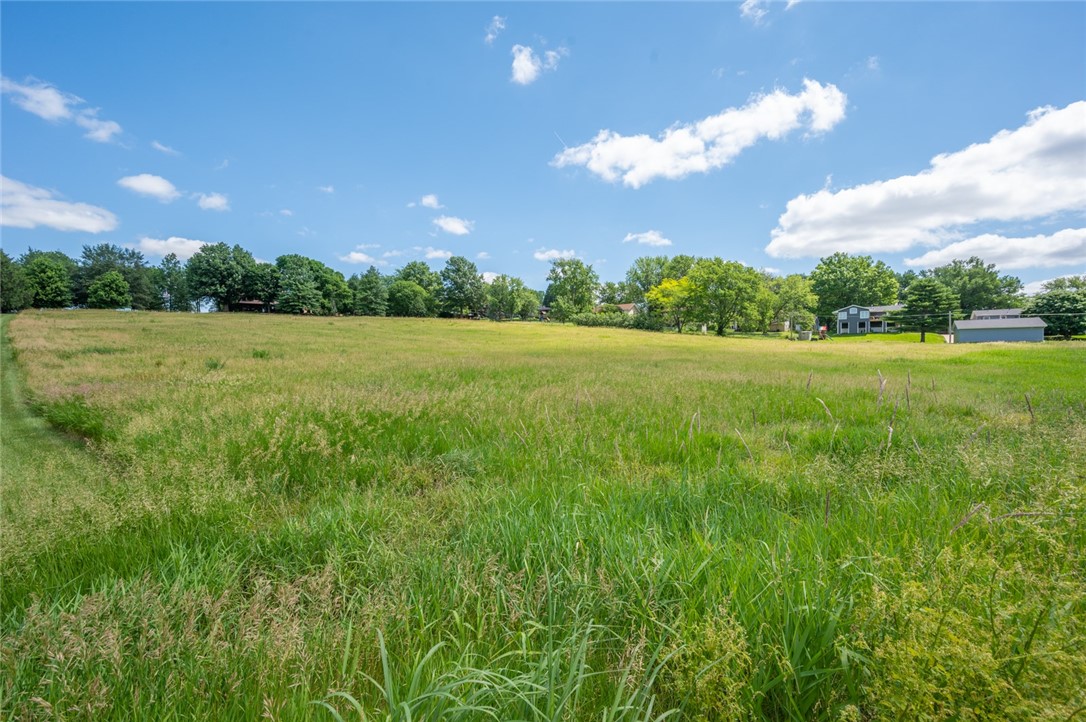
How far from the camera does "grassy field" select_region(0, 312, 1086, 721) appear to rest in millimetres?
1471

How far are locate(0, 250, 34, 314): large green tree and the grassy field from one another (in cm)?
9074

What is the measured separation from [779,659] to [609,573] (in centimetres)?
88

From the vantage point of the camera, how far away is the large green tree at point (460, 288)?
Answer: 98531 millimetres

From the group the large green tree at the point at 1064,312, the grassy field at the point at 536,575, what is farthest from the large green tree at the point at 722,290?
the grassy field at the point at 536,575

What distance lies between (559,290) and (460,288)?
25.6 metres

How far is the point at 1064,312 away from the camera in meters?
66.8

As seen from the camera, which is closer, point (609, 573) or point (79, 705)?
point (79, 705)

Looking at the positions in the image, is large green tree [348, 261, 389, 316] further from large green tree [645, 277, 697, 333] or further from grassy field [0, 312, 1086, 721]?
grassy field [0, 312, 1086, 721]

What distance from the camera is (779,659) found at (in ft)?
5.14

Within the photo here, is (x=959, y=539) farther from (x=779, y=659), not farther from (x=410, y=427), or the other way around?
(x=410, y=427)

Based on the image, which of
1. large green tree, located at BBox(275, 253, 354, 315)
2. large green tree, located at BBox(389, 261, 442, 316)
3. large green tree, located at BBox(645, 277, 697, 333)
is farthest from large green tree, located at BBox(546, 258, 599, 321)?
large green tree, located at BBox(275, 253, 354, 315)

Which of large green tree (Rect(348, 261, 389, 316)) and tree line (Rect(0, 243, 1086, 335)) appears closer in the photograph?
tree line (Rect(0, 243, 1086, 335))

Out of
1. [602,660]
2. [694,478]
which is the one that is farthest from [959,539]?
[602,660]

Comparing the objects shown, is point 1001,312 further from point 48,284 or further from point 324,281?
point 48,284
